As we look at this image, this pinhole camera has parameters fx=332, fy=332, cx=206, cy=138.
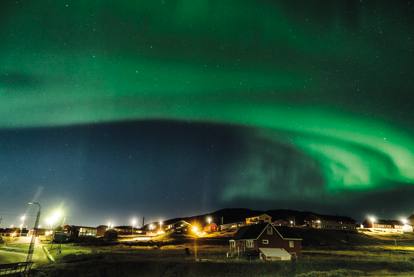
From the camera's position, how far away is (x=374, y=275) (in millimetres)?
41531

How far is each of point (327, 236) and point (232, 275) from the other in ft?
213

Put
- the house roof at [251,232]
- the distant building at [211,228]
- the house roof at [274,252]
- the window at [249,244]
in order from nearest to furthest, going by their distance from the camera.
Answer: the house roof at [274,252] < the window at [249,244] < the house roof at [251,232] < the distant building at [211,228]

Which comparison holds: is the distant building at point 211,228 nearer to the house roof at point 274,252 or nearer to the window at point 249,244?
the window at point 249,244

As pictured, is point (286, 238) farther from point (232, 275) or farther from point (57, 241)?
point (57, 241)

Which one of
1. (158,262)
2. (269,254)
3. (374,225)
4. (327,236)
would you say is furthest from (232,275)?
(374,225)

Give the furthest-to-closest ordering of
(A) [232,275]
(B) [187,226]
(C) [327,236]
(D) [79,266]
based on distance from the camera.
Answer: (B) [187,226], (C) [327,236], (D) [79,266], (A) [232,275]

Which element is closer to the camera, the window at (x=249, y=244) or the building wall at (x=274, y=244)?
the building wall at (x=274, y=244)

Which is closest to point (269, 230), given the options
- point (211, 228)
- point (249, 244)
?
point (249, 244)

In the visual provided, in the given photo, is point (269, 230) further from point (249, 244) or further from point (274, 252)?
point (274, 252)

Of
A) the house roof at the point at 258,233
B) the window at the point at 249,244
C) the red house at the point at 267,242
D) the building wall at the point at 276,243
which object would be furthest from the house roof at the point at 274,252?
the house roof at the point at 258,233

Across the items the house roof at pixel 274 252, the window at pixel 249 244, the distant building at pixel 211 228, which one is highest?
the distant building at pixel 211 228

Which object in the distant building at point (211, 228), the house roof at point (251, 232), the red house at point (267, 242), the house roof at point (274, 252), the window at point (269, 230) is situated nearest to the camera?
the house roof at point (274, 252)

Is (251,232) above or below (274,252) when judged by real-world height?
above

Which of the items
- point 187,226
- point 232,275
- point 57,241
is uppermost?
point 187,226
